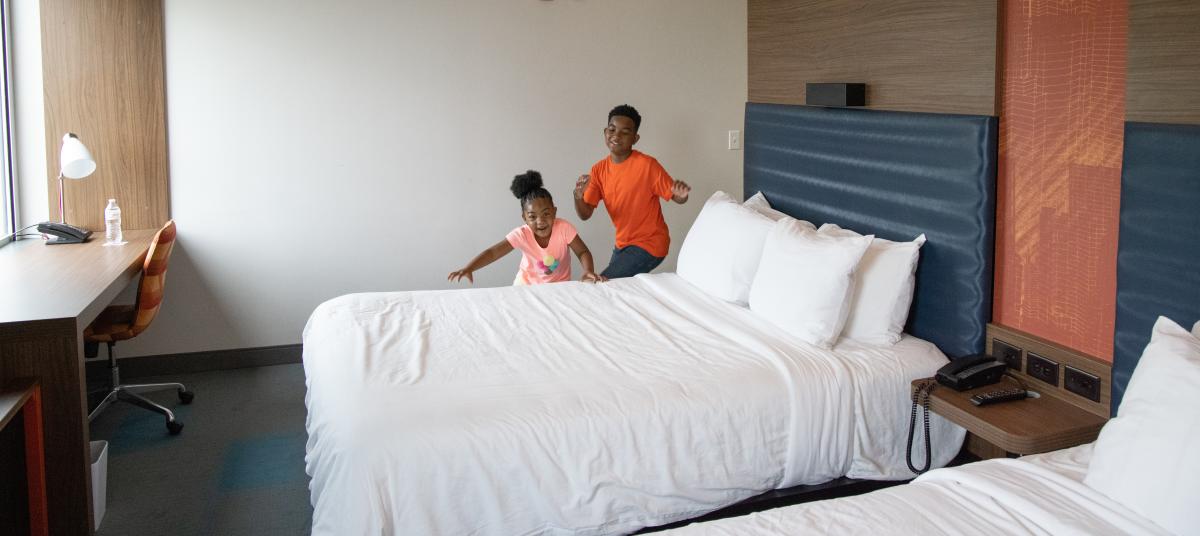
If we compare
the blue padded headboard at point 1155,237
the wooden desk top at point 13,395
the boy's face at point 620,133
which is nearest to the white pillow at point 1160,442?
the blue padded headboard at point 1155,237

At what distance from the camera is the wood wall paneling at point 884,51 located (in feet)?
10.7

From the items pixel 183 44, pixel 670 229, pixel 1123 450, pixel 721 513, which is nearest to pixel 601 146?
pixel 670 229

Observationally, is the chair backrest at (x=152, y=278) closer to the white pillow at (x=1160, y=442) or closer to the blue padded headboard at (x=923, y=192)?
the blue padded headboard at (x=923, y=192)

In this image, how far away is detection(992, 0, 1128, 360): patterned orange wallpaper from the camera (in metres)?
2.77

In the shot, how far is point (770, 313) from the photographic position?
11.7ft

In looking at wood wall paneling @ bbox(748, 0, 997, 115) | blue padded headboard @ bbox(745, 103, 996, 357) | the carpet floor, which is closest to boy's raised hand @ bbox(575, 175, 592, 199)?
wood wall paneling @ bbox(748, 0, 997, 115)

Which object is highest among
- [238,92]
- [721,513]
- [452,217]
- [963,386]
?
[238,92]

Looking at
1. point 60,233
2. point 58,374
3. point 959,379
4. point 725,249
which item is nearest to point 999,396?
point 959,379

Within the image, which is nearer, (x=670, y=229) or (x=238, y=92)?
(x=238, y=92)

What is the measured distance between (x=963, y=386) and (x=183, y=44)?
12.3ft

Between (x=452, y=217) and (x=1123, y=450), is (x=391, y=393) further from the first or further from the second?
(x=452, y=217)

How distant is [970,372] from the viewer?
9.93ft

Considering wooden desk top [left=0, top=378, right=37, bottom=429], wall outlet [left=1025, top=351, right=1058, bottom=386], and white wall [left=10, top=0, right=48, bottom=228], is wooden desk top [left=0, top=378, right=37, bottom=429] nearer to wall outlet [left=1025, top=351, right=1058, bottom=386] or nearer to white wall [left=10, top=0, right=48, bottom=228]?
white wall [left=10, top=0, right=48, bottom=228]

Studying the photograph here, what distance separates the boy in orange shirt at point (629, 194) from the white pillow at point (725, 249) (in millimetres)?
389
